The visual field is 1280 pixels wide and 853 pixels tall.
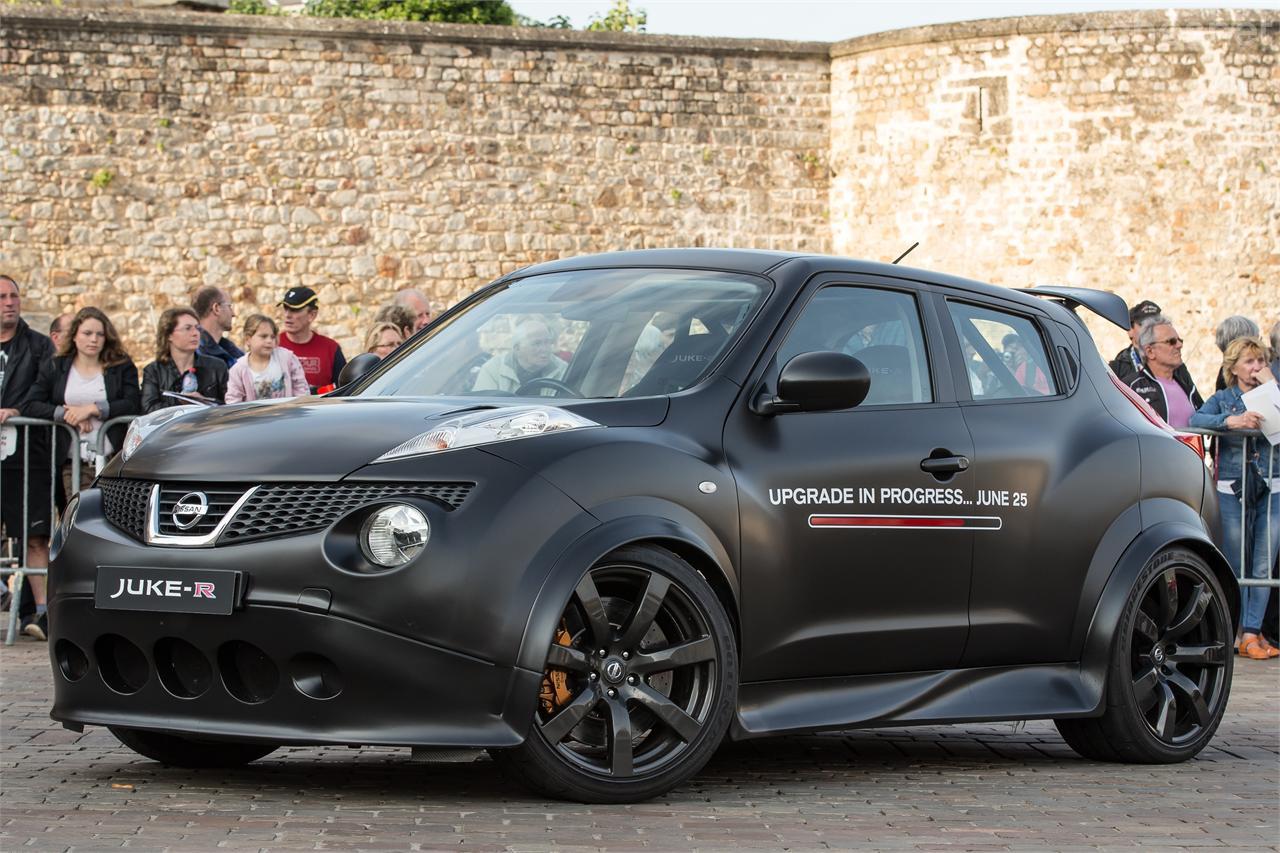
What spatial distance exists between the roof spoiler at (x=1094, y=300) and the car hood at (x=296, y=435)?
2822mm

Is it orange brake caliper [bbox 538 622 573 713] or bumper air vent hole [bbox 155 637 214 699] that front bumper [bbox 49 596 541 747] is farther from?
orange brake caliper [bbox 538 622 573 713]

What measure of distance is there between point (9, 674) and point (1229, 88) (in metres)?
23.8

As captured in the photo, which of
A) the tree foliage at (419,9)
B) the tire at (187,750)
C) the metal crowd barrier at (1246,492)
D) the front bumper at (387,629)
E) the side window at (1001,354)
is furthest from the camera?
the tree foliage at (419,9)

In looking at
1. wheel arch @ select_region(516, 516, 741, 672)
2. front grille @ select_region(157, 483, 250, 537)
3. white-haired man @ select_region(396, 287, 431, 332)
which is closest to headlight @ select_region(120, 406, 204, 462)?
front grille @ select_region(157, 483, 250, 537)

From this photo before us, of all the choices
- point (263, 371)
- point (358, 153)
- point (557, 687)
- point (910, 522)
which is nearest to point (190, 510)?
point (557, 687)

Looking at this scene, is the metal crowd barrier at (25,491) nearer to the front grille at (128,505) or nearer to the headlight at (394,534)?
the front grille at (128,505)

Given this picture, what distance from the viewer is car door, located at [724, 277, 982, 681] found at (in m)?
6.23

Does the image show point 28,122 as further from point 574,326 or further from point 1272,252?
point 574,326

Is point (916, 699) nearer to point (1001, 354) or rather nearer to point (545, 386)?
point (1001, 354)

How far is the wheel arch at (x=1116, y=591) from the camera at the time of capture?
7.24 metres

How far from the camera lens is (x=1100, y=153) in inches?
1163

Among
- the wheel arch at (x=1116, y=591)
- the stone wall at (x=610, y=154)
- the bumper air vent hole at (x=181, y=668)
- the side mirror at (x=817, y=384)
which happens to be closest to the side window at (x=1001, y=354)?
the wheel arch at (x=1116, y=591)

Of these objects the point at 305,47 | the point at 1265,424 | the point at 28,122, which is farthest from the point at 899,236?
the point at 1265,424

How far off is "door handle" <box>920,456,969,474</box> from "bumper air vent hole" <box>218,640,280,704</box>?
2386mm
